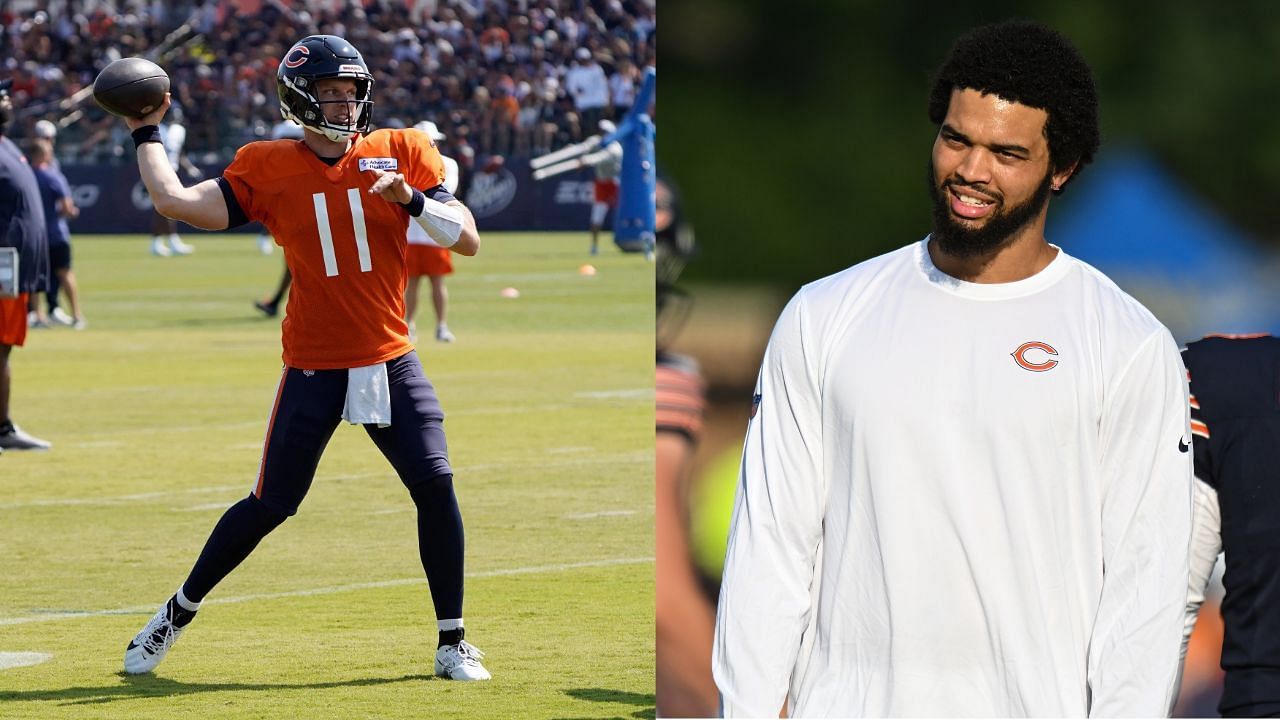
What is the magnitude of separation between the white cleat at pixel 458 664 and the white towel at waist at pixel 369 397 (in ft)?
2.60

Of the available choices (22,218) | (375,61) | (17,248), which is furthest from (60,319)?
(375,61)

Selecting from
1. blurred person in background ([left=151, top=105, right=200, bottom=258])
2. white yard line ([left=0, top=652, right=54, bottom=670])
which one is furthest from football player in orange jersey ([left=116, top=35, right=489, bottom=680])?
blurred person in background ([left=151, top=105, right=200, bottom=258])

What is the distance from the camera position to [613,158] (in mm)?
30703

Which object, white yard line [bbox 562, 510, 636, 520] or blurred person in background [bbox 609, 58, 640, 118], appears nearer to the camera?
white yard line [bbox 562, 510, 636, 520]

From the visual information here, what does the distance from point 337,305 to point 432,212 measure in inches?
19.0

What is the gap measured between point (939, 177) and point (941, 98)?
6.3 inches

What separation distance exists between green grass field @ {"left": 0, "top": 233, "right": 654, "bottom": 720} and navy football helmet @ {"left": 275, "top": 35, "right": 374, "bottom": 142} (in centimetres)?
184

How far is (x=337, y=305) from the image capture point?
21.6ft

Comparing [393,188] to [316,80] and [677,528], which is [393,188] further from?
[677,528]

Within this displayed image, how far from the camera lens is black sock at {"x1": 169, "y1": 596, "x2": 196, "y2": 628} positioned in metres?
6.69

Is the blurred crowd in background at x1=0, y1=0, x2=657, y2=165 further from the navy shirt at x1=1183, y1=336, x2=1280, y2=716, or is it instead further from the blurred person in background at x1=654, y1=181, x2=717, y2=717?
the navy shirt at x1=1183, y1=336, x2=1280, y2=716

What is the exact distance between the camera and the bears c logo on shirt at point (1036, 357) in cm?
298

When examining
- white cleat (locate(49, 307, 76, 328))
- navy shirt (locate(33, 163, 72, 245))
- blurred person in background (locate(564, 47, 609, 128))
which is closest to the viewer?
navy shirt (locate(33, 163, 72, 245))

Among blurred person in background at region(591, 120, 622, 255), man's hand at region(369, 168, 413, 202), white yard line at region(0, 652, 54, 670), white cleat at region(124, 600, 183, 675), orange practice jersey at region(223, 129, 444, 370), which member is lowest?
blurred person in background at region(591, 120, 622, 255)
